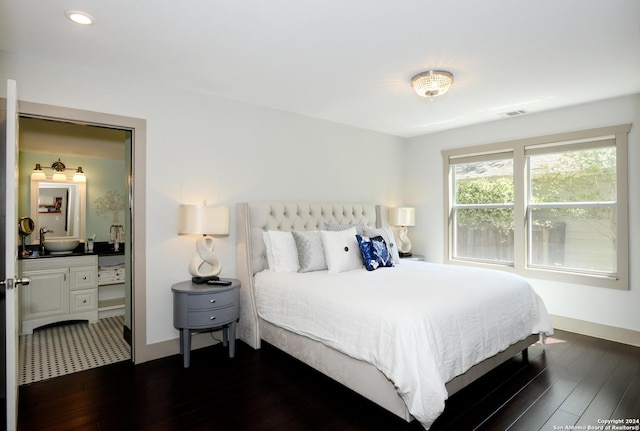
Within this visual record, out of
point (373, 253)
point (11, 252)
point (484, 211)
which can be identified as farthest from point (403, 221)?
point (11, 252)

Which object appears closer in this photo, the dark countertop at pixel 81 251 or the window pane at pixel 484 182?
the dark countertop at pixel 81 251

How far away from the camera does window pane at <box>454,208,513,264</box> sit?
450 centimetres

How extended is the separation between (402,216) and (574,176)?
6.66 feet

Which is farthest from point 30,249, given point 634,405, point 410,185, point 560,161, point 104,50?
point 560,161

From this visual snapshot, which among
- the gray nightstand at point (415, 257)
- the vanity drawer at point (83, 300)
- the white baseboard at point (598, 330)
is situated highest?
the gray nightstand at point (415, 257)

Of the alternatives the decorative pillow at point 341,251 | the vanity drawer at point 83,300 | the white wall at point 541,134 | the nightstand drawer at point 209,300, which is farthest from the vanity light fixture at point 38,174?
the white wall at point 541,134

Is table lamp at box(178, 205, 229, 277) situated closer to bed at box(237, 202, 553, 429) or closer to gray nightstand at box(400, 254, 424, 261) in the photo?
bed at box(237, 202, 553, 429)

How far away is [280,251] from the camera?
3.46 metres

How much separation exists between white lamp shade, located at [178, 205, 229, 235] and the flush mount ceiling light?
2.02m

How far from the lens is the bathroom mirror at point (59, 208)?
4.78 m

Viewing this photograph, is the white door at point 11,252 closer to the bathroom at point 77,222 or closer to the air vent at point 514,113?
the bathroom at point 77,222

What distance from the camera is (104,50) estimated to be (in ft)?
8.27

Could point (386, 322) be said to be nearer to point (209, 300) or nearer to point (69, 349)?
point (209, 300)

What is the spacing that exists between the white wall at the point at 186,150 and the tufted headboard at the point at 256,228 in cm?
16
